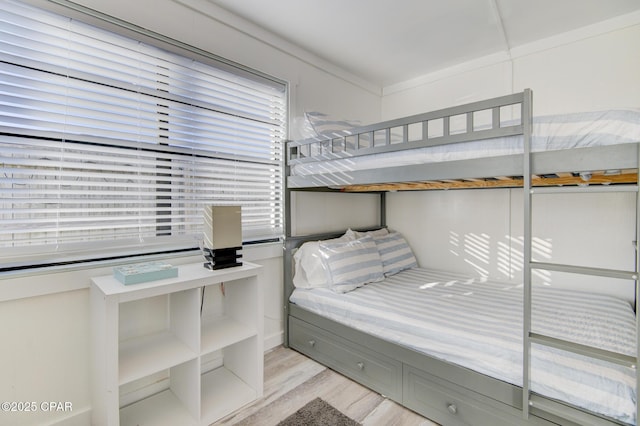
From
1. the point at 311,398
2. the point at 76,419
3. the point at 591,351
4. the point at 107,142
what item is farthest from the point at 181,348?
the point at 591,351

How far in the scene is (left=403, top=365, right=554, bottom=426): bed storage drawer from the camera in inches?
55.2

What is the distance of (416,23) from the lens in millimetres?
2283

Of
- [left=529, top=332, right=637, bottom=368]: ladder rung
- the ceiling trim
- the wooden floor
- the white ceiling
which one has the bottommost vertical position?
the wooden floor

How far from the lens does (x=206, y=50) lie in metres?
2.07

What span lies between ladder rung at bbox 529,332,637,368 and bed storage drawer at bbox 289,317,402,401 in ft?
2.52

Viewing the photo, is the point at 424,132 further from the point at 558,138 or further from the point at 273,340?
the point at 273,340

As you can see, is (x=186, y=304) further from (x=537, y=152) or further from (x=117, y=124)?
(x=537, y=152)

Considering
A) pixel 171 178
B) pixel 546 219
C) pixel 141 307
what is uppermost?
pixel 171 178

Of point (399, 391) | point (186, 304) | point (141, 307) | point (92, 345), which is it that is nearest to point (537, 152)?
point (399, 391)

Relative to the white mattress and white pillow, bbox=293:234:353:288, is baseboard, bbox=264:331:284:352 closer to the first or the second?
white pillow, bbox=293:234:353:288

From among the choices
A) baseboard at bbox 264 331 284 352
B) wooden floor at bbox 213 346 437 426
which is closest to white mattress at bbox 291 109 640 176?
wooden floor at bbox 213 346 437 426

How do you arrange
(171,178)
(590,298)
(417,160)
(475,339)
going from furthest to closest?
1. (590,298)
2. (171,178)
3. (417,160)
4. (475,339)

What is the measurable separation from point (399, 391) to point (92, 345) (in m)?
1.69

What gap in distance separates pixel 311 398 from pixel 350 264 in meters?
0.93
